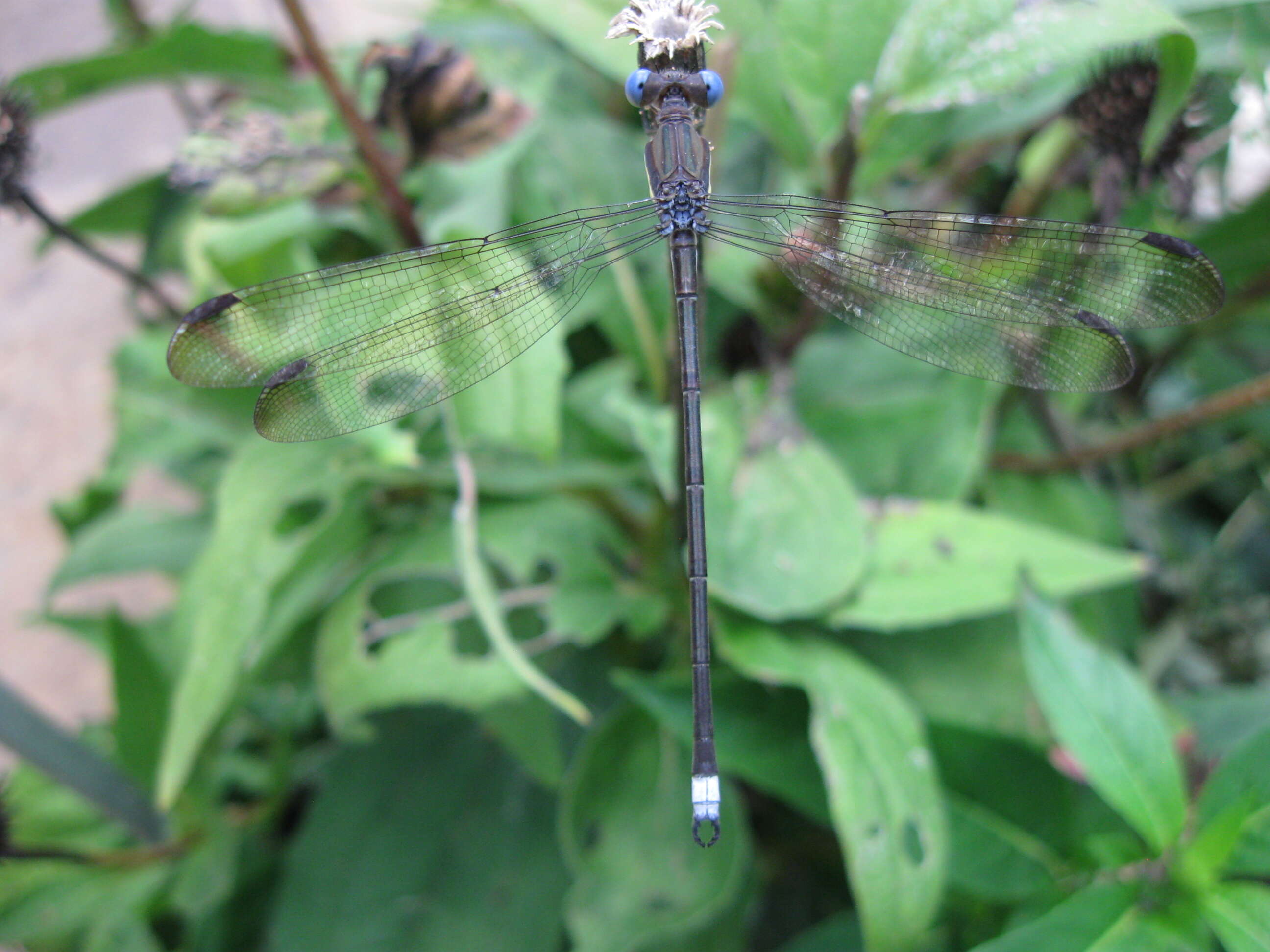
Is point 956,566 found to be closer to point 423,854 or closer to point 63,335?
point 423,854

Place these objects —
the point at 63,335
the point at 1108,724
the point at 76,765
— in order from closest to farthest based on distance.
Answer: the point at 1108,724
the point at 76,765
the point at 63,335

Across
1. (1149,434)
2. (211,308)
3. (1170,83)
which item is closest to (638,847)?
(211,308)

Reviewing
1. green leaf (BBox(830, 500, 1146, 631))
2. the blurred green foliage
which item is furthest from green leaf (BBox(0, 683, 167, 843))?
green leaf (BBox(830, 500, 1146, 631))

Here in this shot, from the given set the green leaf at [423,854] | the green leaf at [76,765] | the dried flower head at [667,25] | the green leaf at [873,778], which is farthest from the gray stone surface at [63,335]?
the green leaf at [873,778]

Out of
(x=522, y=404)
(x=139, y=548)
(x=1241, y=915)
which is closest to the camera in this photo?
(x=1241, y=915)

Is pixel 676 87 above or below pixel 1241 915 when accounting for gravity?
above

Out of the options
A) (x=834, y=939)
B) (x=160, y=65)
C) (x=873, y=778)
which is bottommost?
(x=834, y=939)

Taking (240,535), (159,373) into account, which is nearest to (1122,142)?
(240,535)

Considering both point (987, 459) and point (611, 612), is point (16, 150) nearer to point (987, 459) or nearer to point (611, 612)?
point (611, 612)
